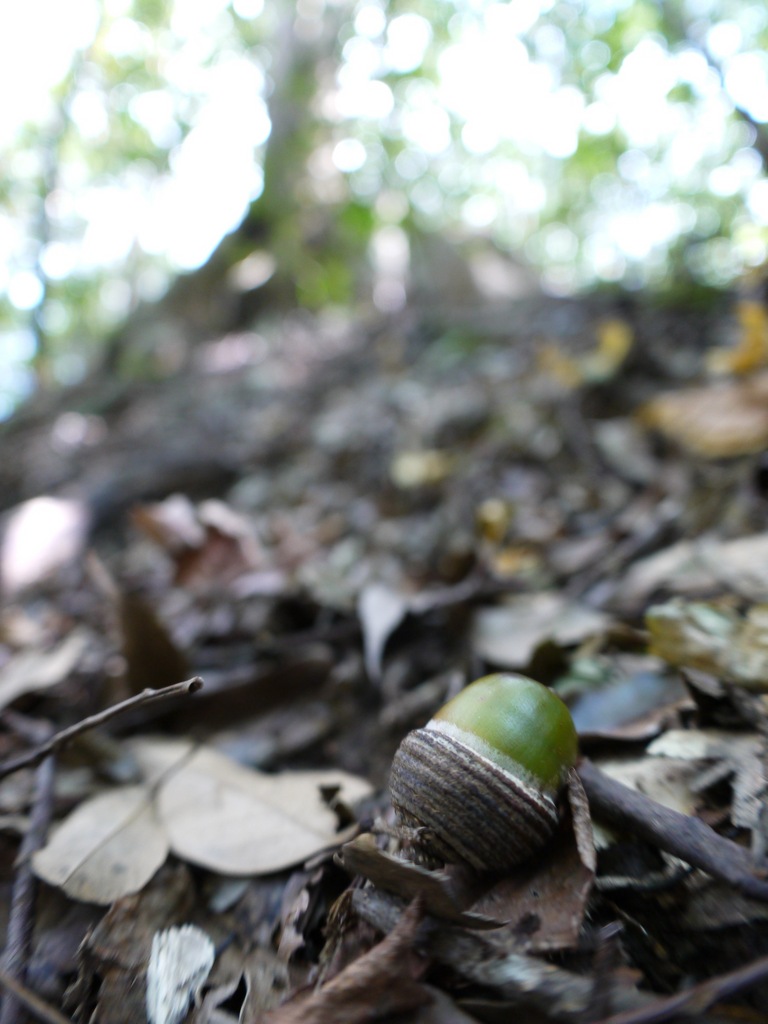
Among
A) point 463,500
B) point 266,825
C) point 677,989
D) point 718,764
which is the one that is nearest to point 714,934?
point 677,989

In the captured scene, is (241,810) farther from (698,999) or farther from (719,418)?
(719,418)

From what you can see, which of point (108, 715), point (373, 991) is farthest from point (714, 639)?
point (108, 715)

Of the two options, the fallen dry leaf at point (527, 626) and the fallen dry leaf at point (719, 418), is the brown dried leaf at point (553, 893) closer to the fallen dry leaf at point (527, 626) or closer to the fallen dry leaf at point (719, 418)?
the fallen dry leaf at point (527, 626)

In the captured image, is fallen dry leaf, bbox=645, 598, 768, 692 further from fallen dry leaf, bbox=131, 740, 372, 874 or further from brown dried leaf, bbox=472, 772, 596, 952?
fallen dry leaf, bbox=131, 740, 372, 874

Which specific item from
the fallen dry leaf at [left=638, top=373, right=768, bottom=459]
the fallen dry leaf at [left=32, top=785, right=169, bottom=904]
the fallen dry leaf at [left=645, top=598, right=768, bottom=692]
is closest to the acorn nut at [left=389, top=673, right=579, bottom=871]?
the fallen dry leaf at [left=645, top=598, right=768, bottom=692]

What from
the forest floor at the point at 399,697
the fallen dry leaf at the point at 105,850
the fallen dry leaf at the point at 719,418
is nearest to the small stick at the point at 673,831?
the forest floor at the point at 399,697

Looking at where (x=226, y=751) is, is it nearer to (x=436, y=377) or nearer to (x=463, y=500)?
(x=463, y=500)
